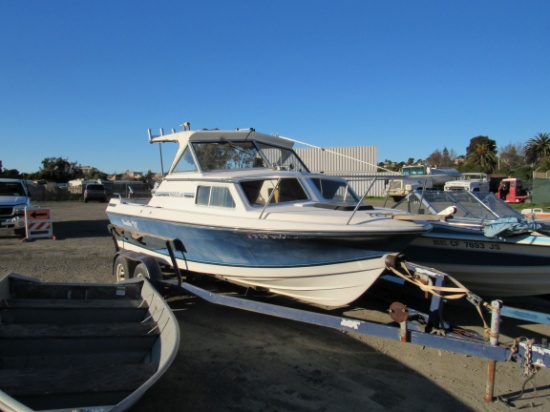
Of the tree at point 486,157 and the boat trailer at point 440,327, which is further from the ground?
the tree at point 486,157

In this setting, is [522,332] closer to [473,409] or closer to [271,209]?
[473,409]

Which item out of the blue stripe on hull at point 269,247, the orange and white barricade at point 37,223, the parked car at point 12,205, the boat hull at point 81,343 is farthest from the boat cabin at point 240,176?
the parked car at point 12,205

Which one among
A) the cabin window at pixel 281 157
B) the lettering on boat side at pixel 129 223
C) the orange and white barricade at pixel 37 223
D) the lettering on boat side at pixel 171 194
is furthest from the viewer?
the orange and white barricade at pixel 37 223

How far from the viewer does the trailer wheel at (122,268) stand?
6.55 meters

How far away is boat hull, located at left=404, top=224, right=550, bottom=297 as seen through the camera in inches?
219

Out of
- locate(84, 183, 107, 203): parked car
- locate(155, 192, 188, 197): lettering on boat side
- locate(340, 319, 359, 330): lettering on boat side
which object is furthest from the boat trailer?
locate(84, 183, 107, 203): parked car

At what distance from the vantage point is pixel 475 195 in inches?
293

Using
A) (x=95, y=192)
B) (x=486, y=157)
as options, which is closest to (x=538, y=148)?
(x=486, y=157)

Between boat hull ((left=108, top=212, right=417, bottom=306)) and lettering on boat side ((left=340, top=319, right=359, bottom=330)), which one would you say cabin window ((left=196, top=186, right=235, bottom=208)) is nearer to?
boat hull ((left=108, top=212, right=417, bottom=306))

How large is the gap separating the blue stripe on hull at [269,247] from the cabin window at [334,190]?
1.60m

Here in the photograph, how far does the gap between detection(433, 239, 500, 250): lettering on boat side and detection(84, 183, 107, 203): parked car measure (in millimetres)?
32812

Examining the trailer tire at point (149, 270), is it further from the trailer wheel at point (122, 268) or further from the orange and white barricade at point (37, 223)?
the orange and white barricade at point (37, 223)

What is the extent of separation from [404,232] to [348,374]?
5.16ft

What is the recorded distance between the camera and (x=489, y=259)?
5848mm
